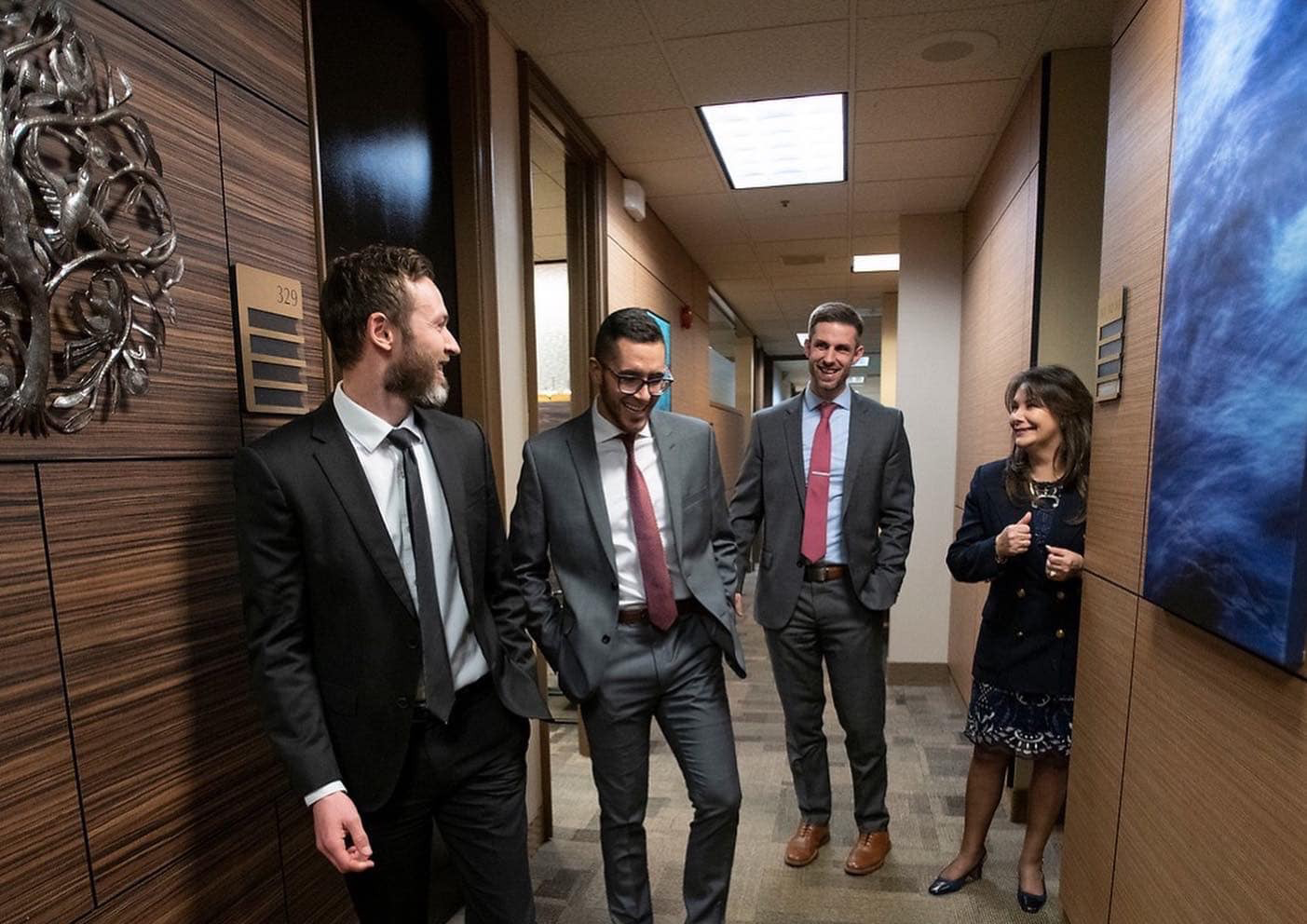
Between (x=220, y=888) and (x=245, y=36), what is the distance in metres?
Answer: 1.59

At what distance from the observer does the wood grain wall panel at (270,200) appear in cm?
129

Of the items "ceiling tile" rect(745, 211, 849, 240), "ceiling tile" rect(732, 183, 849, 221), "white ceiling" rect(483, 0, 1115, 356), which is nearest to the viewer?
"white ceiling" rect(483, 0, 1115, 356)

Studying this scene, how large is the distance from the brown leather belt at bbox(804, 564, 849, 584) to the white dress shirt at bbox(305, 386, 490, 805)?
3.93 feet

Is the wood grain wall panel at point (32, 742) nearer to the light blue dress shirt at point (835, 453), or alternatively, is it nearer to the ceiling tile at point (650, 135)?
the light blue dress shirt at point (835, 453)

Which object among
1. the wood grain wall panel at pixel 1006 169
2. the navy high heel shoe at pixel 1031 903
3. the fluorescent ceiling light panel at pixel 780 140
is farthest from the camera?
the fluorescent ceiling light panel at pixel 780 140

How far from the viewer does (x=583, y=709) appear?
1852 mm

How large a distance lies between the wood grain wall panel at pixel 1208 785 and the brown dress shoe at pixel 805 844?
3.34ft

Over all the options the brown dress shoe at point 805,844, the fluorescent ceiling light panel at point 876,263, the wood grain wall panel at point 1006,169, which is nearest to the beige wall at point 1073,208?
the wood grain wall panel at point 1006,169

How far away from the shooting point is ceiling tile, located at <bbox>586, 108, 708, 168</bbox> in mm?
2975

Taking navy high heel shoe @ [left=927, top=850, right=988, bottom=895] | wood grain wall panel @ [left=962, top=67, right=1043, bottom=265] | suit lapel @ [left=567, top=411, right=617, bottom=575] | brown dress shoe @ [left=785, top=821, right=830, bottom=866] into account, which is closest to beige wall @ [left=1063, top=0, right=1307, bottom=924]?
navy high heel shoe @ [left=927, top=850, right=988, bottom=895]

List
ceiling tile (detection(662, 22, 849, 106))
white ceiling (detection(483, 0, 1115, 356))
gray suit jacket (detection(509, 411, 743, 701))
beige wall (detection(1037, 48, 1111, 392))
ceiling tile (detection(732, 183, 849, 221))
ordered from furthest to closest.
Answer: ceiling tile (detection(732, 183, 849, 221)) → beige wall (detection(1037, 48, 1111, 392)) → ceiling tile (detection(662, 22, 849, 106)) → white ceiling (detection(483, 0, 1115, 356)) → gray suit jacket (detection(509, 411, 743, 701))

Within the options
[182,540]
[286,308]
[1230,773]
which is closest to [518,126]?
[286,308]

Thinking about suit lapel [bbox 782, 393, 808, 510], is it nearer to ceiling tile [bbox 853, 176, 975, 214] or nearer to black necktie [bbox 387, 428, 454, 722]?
black necktie [bbox 387, 428, 454, 722]

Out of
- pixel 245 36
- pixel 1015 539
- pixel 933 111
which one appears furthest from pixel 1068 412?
pixel 245 36
